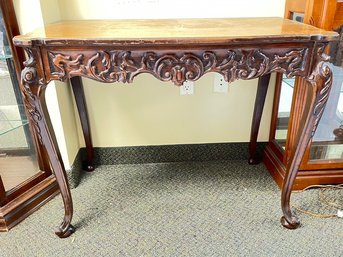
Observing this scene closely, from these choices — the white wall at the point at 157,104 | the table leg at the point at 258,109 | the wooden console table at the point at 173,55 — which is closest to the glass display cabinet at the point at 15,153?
the white wall at the point at 157,104

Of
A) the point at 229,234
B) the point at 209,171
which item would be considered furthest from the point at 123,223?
the point at 209,171

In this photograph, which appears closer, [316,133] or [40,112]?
[40,112]

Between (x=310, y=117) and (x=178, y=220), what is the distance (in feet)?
1.99

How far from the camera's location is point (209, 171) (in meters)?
1.46

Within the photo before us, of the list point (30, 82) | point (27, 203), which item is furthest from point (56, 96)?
point (27, 203)

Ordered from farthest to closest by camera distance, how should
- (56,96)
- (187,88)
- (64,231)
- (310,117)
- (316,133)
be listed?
(187,88) < (316,133) < (56,96) < (64,231) < (310,117)

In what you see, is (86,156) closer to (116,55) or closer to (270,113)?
(116,55)

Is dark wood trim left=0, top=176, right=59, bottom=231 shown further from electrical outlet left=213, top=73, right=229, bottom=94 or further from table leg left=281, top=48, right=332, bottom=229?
table leg left=281, top=48, right=332, bottom=229

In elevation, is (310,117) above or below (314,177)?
above

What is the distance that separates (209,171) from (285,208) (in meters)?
0.44

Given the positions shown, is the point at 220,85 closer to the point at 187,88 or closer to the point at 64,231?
the point at 187,88

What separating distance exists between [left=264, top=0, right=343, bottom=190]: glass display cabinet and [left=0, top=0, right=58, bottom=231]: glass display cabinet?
3.36 ft

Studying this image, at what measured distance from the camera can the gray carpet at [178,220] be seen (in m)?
1.03

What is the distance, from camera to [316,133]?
50.8 inches
